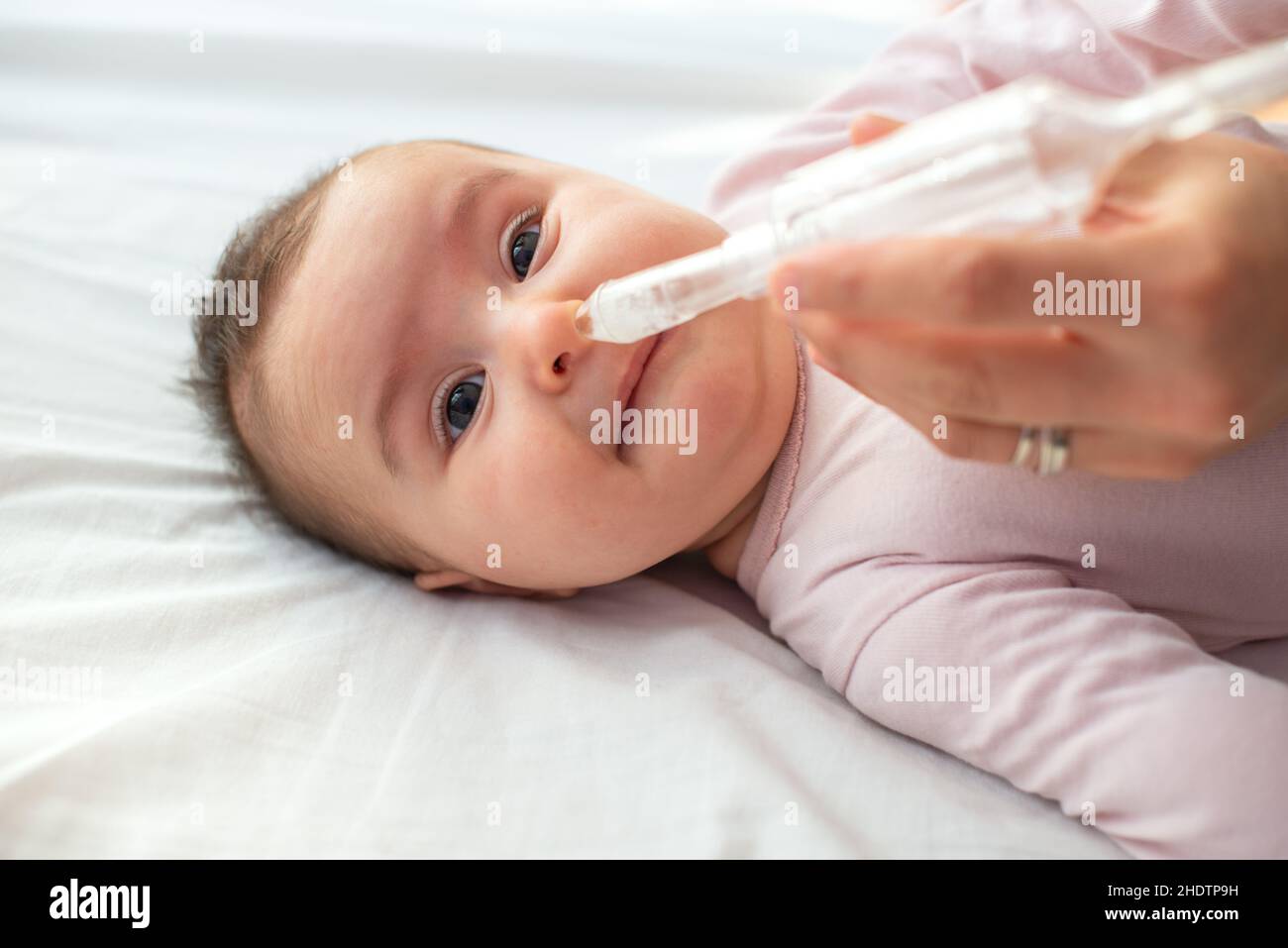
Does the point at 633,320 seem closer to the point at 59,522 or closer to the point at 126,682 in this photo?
the point at 126,682

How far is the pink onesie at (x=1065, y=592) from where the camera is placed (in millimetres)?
1009

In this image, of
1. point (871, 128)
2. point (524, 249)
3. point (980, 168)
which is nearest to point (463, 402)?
point (524, 249)

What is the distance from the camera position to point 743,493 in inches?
51.8

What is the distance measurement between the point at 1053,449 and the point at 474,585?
2.55 ft

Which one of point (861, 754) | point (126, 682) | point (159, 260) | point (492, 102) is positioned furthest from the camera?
point (492, 102)

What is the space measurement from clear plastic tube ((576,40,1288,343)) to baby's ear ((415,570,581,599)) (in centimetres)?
54

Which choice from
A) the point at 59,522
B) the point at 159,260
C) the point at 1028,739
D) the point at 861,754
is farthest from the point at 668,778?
the point at 159,260

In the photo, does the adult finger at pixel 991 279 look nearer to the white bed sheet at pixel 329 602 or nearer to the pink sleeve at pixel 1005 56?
the white bed sheet at pixel 329 602

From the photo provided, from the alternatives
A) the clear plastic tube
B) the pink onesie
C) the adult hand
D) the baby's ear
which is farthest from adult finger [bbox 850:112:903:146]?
the baby's ear

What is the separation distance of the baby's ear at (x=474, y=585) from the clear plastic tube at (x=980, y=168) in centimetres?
54

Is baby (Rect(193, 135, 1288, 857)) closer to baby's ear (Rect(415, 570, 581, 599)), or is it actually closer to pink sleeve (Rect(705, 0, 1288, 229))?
baby's ear (Rect(415, 570, 581, 599))

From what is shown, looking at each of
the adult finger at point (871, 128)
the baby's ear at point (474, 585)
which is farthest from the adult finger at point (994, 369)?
the baby's ear at point (474, 585)

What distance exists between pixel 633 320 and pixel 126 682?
69 cm
